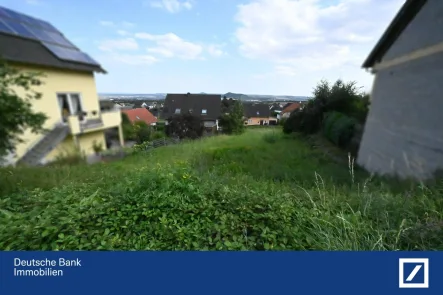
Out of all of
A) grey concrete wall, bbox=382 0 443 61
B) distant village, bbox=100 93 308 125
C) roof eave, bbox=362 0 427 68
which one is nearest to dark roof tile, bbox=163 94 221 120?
distant village, bbox=100 93 308 125

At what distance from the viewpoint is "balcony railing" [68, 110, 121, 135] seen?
1907 millimetres

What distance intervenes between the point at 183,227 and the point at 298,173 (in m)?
2.27

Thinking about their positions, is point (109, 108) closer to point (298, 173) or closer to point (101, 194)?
point (101, 194)

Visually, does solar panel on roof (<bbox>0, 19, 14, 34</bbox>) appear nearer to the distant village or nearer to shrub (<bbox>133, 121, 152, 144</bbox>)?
the distant village

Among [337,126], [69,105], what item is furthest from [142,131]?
[337,126]

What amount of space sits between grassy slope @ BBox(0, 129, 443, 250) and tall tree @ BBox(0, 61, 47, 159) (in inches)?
14.0

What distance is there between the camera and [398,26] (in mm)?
2844

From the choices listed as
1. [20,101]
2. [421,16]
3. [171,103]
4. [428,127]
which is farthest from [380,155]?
[20,101]

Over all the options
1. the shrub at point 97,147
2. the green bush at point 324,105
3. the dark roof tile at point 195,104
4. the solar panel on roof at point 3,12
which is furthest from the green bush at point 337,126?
the solar panel on roof at point 3,12

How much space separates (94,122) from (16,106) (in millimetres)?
628

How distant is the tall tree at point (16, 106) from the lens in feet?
5.66

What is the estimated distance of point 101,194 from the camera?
1.92 metres

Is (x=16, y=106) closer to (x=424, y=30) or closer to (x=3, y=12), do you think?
(x=3, y=12)

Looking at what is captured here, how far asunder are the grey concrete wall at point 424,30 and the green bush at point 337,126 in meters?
1.12
